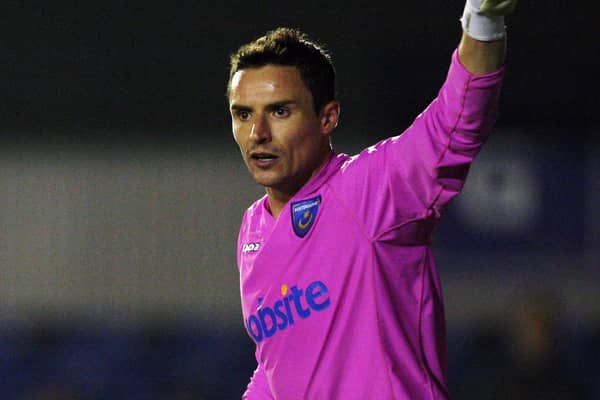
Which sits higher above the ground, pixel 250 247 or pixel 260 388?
pixel 250 247

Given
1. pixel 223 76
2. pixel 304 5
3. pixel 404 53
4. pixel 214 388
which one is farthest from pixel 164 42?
pixel 214 388

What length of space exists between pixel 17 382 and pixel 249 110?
4.94 meters

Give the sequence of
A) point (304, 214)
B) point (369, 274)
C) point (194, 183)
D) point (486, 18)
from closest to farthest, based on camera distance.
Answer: point (486, 18), point (369, 274), point (304, 214), point (194, 183)

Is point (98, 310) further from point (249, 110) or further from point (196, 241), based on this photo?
point (249, 110)

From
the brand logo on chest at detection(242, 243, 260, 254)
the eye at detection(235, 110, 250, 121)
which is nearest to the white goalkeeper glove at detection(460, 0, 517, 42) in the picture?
the eye at detection(235, 110, 250, 121)

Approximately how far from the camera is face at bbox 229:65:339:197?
2.54 m

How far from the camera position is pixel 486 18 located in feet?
6.97

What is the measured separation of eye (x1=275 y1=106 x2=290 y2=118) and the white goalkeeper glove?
536 millimetres

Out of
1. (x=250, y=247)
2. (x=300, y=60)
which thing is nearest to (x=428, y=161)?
(x=300, y=60)

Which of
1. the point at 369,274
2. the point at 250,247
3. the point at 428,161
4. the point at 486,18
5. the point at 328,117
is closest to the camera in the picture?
the point at 486,18

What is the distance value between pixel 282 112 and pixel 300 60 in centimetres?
14

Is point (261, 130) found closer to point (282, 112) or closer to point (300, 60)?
point (282, 112)

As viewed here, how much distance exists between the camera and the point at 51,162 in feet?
24.3

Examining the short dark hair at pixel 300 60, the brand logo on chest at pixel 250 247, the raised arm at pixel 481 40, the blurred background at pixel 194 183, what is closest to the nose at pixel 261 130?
the short dark hair at pixel 300 60
